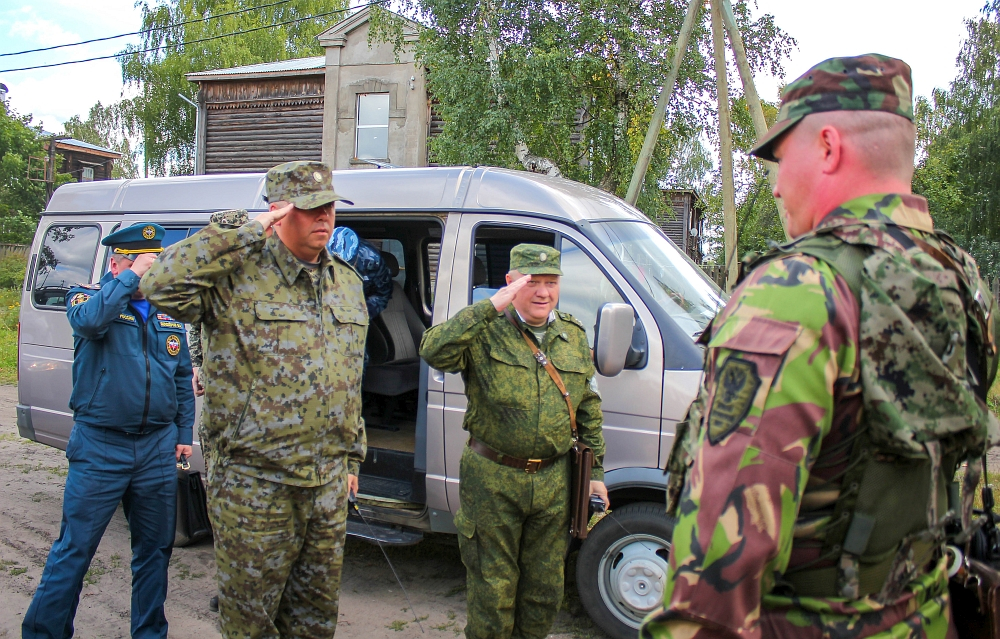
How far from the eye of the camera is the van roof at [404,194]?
4.14m

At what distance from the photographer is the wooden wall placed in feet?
64.0

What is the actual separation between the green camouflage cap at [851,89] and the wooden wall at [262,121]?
19.2 meters

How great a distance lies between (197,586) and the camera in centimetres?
452

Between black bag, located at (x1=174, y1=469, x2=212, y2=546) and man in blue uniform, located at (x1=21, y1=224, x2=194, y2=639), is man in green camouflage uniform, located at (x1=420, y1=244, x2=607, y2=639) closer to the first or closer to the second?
man in blue uniform, located at (x1=21, y1=224, x2=194, y2=639)

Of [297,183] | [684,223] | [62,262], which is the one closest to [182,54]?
[684,223]

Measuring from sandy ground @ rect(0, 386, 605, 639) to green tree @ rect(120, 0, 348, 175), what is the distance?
24584 mm

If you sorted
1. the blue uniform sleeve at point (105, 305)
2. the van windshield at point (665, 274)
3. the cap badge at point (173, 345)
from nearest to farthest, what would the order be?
the blue uniform sleeve at point (105, 305), the cap badge at point (173, 345), the van windshield at point (665, 274)

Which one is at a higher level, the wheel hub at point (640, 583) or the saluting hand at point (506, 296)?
the saluting hand at point (506, 296)

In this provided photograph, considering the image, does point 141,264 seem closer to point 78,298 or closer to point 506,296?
point 78,298

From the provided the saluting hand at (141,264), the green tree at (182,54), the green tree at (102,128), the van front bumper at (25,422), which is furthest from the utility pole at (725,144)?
the green tree at (102,128)

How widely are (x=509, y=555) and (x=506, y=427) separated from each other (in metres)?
0.55

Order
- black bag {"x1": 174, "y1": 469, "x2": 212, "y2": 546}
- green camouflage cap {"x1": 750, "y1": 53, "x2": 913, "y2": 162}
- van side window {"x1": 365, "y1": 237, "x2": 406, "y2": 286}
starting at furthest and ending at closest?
1. van side window {"x1": 365, "y1": 237, "x2": 406, "y2": 286}
2. black bag {"x1": 174, "y1": 469, "x2": 212, "y2": 546}
3. green camouflage cap {"x1": 750, "y1": 53, "x2": 913, "y2": 162}

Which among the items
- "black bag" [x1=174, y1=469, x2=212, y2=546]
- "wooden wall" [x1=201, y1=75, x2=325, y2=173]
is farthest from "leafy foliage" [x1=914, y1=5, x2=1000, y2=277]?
"black bag" [x1=174, y1=469, x2=212, y2=546]

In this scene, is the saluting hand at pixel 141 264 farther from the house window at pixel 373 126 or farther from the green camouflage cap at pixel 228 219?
the house window at pixel 373 126
